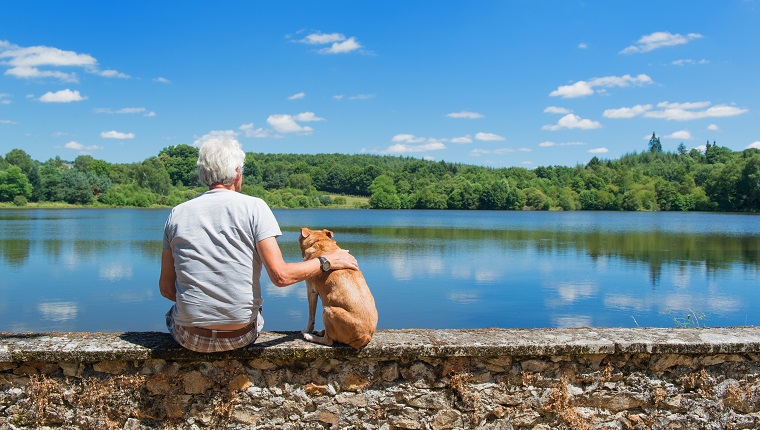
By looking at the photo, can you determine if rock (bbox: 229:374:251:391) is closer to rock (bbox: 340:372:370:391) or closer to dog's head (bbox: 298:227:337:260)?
rock (bbox: 340:372:370:391)

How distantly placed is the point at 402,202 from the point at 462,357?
118022 mm

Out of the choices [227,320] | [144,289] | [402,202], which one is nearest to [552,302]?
[144,289]

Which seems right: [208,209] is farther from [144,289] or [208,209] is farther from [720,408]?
[144,289]

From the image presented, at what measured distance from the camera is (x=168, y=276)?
11.0ft

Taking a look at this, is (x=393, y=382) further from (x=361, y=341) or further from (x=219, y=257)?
(x=219, y=257)

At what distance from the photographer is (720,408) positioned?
3.53 m

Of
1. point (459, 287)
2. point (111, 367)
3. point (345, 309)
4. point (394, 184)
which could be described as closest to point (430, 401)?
point (345, 309)

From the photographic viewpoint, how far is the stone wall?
3.26 meters

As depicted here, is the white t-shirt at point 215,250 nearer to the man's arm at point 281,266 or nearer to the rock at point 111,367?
the man's arm at point 281,266

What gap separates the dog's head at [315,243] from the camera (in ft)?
12.4

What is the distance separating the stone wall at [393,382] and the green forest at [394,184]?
89046 millimetres

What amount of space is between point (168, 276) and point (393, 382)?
4.69 ft

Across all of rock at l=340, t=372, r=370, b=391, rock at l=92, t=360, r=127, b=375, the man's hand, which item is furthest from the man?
rock at l=340, t=372, r=370, b=391

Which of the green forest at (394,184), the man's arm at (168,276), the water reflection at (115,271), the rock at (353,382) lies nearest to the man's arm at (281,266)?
the man's arm at (168,276)
